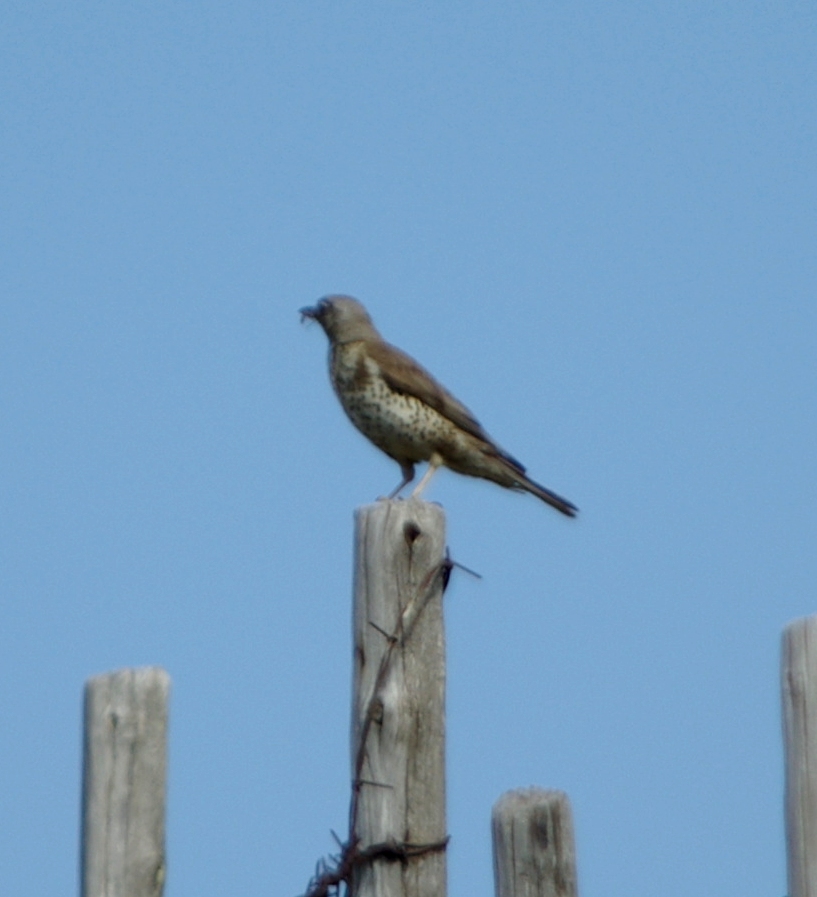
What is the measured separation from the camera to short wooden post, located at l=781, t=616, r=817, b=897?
446 centimetres

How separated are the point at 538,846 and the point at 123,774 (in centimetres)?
102

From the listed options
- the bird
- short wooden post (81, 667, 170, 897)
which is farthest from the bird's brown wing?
short wooden post (81, 667, 170, 897)

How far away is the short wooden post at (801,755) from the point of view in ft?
14.6

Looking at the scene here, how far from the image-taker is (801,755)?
448cm

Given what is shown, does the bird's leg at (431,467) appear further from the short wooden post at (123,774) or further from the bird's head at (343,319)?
the short wooden post at (123,774)

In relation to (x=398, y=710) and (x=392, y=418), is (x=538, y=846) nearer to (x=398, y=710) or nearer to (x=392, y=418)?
(x=398, y=710)

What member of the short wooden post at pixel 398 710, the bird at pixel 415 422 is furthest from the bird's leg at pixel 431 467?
the short wooden post at pixel 398 710

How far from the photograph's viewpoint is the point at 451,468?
30.6ft

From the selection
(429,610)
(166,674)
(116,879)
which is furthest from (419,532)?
(116,879)

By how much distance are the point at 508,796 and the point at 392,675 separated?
1.41ft

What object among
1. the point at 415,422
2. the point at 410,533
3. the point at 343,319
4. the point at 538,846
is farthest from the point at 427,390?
the point at 538,846

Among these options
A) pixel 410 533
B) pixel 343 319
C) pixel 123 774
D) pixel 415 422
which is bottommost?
pixel 123 774

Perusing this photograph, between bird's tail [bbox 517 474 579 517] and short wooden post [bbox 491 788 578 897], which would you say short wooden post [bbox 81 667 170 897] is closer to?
short wooden post [bbox 491 788 578 897]

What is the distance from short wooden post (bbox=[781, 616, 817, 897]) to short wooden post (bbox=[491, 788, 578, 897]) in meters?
0.58
